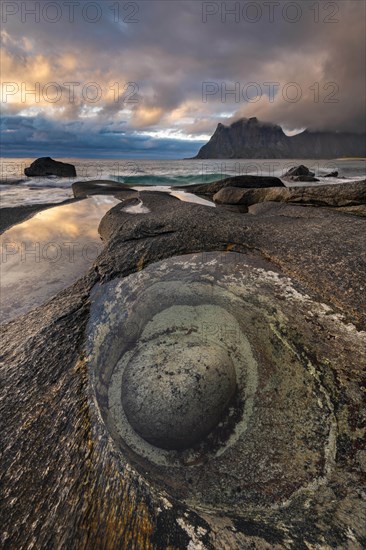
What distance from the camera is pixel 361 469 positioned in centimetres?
157

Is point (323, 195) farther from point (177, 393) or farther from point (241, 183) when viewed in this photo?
point (241, 183)

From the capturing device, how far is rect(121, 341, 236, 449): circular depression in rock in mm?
1824

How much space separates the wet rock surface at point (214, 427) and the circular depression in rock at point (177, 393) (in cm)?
6

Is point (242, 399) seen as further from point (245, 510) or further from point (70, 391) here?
point (70, 391)

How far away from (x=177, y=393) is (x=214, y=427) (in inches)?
12.3

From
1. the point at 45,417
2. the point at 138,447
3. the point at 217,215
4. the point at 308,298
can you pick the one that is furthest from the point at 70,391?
the point at 217,215

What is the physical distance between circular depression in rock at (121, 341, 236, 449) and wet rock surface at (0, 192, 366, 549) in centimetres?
6

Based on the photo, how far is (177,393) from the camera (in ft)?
6.27

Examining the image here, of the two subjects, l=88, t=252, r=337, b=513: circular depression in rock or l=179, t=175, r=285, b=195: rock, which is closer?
l=88, t=252, r=337, b=513: circular depression in rock

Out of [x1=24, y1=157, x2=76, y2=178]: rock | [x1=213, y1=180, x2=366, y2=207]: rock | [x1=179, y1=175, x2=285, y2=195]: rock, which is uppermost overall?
[x1=24, y1=157, x2=76, y2=178]: rock

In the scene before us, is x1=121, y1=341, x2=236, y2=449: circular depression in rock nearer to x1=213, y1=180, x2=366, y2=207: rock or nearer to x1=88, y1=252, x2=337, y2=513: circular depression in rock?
x1=88, y1=252, x2=337, y2=513: circular depression in rock

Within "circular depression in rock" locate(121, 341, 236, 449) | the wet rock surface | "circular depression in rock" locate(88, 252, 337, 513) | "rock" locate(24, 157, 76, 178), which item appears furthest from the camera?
"rock" locate(24, 157, 76, 178)

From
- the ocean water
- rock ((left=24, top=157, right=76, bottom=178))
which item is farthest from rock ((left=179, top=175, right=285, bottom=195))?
rock ((left=24, top=157, right=76, bottom=178))

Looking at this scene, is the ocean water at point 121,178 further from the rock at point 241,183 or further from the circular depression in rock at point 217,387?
the circular depression in rock at point 217,387
